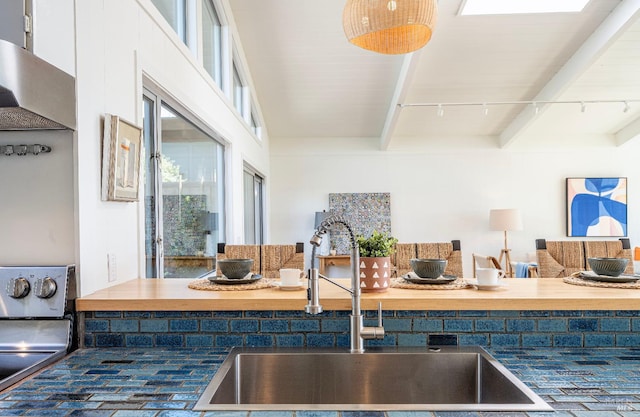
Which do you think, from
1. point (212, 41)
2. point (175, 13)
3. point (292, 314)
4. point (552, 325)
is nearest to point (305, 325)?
point (292, 314)

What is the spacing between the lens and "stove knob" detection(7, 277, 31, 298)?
1375 mm

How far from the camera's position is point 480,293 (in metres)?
1.46

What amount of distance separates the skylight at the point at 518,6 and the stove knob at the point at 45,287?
13.4 ft

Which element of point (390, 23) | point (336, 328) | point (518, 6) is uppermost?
point (518, 6)

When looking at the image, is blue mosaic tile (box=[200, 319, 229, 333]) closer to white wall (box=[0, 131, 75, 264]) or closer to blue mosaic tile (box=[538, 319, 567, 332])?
white wall (box=[0, 131, 75, 264])

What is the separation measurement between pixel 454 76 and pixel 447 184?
233 centimetres

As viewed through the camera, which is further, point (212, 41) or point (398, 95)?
point (398, 95)

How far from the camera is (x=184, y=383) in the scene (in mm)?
1063

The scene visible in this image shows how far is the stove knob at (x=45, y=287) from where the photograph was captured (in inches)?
54.7

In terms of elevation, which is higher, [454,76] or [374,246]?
[454,76]

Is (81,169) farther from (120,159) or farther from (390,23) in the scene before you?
(390,23)

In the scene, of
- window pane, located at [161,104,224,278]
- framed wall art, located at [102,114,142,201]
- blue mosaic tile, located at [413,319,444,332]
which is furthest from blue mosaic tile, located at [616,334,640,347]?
window pane, located at [161,104,224,278]

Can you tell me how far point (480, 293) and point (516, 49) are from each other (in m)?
4.18

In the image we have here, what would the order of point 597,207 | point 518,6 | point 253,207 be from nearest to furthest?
point 518,6
point 253,207
point 597,207
